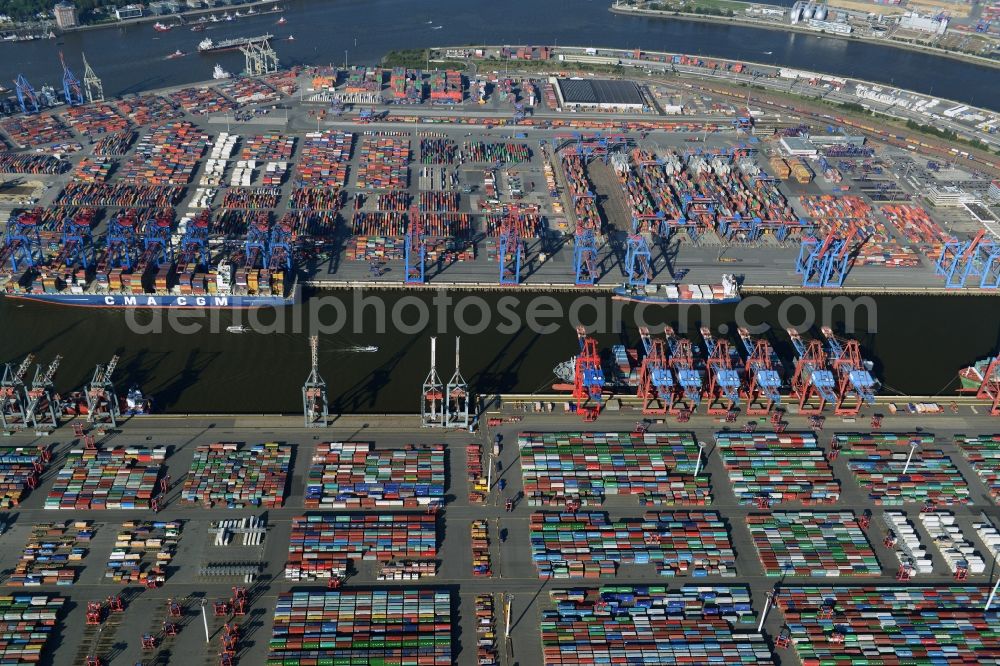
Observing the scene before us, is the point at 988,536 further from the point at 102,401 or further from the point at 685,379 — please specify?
the point at 102,401

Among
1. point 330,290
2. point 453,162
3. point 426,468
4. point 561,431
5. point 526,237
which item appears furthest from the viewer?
point 453,162

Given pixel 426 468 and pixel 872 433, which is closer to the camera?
pixel 426 468

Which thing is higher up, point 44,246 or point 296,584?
point 44,246

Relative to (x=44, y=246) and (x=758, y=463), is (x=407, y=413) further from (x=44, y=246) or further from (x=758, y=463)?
(x=44, y=246)

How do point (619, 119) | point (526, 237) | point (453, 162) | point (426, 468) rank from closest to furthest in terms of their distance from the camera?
point (426, 468)
point (526, 237)
point (453, 162)
point (619, 119)

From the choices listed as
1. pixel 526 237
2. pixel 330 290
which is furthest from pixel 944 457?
pixel 330 290

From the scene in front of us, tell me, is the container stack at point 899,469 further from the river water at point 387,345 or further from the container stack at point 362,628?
the container stack at point 362,628

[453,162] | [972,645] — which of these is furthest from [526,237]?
[972,645]

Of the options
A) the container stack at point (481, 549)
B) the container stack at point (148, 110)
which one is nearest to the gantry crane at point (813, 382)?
the container stack at point (481, 549)
